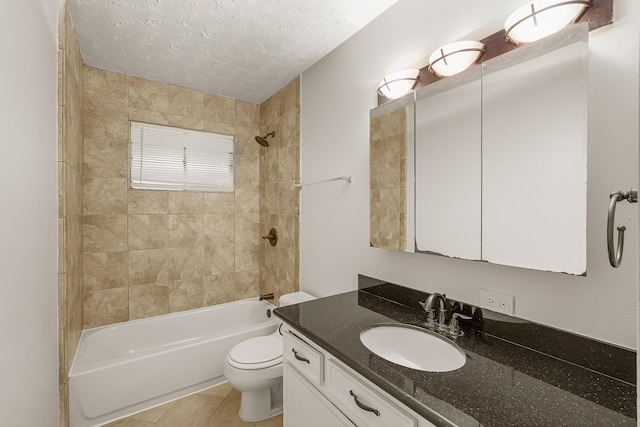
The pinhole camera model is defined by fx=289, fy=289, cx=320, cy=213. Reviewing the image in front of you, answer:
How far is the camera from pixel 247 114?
3105mm

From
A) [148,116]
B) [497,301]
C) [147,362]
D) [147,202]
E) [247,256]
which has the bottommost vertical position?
[147,362]

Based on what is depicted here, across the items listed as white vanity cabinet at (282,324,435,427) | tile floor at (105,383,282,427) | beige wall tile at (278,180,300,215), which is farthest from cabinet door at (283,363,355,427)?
beige wall tile at (278,180,300,215)

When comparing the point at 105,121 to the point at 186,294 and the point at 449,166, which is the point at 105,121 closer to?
the point at 186,294

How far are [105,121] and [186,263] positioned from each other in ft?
4.58

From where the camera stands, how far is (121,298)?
2494mm

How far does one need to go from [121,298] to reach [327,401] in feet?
7.23

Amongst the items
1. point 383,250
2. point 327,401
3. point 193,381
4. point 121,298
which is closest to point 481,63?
point 383,250

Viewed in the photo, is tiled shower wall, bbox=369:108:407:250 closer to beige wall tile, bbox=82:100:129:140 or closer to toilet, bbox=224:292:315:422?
toilet, bbox=224:292:315:422

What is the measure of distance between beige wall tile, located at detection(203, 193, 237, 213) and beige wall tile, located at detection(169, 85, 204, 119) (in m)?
0.78

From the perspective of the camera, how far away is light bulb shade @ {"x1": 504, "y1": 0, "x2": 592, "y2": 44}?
0.95 meters

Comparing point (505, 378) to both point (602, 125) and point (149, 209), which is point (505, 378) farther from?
point (149, 209)

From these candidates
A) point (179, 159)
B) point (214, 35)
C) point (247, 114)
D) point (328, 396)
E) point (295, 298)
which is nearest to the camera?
point (328, 396)

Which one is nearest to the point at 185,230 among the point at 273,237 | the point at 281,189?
the point at 273,237

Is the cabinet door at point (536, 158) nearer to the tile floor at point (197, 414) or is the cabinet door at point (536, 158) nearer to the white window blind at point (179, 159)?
the tile floor at point (197, 414)
